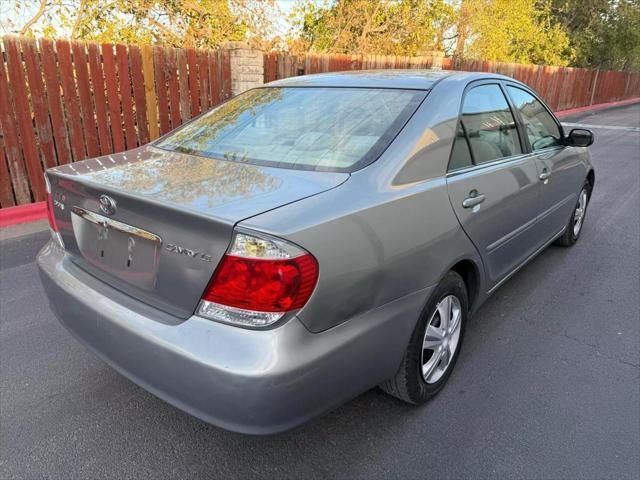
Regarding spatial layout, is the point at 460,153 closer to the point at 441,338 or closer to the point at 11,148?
the point at 441,338

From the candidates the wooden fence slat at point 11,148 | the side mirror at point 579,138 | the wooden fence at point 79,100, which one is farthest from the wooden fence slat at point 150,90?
the side mirror at point 579,138

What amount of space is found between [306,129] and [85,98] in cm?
467

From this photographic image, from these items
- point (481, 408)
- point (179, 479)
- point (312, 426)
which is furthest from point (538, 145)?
point (179, 479)

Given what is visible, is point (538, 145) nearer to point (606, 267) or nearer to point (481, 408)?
point (606, 267)

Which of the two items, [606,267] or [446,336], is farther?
[606,267]

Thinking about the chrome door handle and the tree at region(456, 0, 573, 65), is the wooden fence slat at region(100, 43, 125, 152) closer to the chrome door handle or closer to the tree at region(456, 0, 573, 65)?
the chrome door handle

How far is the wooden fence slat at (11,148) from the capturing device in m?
5.28

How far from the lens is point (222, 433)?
7.41 feet

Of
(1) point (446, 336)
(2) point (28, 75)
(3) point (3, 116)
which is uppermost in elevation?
(2) point (28, 75)

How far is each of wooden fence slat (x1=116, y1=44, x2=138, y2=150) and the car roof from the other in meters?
4.03

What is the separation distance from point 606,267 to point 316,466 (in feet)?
11.4

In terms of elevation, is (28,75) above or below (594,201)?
above

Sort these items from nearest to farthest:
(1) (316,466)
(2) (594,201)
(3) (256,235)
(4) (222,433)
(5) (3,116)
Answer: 1. (3) (256,235)
2. (1) (316,466)
3. (4) (222,433)
4. (5) (3,116)
5. (2) (594,201)

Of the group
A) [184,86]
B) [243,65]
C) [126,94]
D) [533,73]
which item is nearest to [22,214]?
[126,94]
